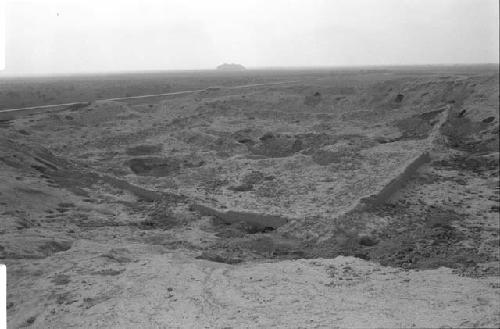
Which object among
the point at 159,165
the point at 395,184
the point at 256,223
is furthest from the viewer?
the point at 159,165

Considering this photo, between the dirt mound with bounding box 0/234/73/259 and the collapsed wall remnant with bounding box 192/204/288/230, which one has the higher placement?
the dirt mound with bounding box 0/234/73/259

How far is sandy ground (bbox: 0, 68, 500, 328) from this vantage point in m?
6.48

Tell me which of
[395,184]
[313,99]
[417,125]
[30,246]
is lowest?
[30,246]

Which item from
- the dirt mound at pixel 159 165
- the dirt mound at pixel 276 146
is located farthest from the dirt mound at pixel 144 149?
the dirt mound at pixel 276 146

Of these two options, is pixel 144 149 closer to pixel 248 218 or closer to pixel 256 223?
pixel 248 218

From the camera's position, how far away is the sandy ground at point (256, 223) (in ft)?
21.3

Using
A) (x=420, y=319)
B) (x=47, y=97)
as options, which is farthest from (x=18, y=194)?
(x=47, y=97)

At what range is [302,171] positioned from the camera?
16.2 metres

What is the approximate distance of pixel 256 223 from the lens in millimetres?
11922

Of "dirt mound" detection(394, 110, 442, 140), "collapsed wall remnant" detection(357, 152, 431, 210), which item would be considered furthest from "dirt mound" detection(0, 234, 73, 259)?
"dirt mound" detection(394, 110, 442, 140)

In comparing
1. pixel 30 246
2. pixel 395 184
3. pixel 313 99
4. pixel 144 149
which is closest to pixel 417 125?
pixel 313 99

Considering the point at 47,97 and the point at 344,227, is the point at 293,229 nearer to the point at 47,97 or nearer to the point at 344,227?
the point at 344,227

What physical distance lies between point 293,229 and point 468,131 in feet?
49.6

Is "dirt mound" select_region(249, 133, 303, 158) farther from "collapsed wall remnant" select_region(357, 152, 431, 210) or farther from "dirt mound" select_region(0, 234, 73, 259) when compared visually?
"dirt mound" select_region(0, 234, 73, 259)
